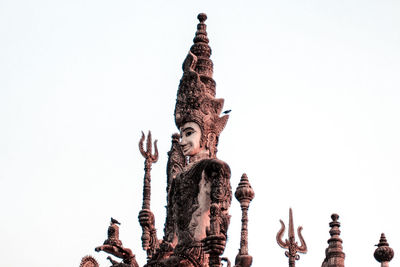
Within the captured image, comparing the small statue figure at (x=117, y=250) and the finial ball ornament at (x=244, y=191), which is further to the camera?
the finial ball ornament at (x=244, y=191)

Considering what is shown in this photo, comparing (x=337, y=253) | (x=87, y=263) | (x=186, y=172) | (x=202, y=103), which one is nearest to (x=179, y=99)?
(x=202, y=103)

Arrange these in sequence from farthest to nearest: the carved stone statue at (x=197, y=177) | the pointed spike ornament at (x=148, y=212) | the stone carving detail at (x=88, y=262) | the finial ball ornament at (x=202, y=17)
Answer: the stone carving detail at (x=88, y=262) → the finial ball ornament at (x=202, y=17) → the pointed spike ornament at (x=148, y=212) → the carved stone statue at (x=197, y=177)

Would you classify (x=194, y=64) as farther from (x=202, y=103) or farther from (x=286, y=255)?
(x=286, y=255)

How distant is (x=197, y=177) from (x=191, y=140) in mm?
1365

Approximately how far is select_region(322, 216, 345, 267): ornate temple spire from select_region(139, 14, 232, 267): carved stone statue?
440cm

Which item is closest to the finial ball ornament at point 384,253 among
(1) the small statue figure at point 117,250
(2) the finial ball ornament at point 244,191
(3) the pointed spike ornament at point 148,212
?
(2) the finial ball ornament at point 244,191

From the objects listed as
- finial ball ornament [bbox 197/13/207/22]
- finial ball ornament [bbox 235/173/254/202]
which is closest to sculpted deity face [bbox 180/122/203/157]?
finial ball ornament [bbox 235/173/254/202]

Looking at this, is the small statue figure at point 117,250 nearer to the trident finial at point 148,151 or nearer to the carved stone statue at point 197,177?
the carved stone statue at point 197,177

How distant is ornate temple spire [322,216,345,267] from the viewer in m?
23.0

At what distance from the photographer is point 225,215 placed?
755 inches

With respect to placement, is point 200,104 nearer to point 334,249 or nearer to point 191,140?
point 191,140

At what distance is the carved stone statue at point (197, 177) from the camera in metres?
19.0

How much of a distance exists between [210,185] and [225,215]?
86cm

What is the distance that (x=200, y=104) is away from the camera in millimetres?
21391
